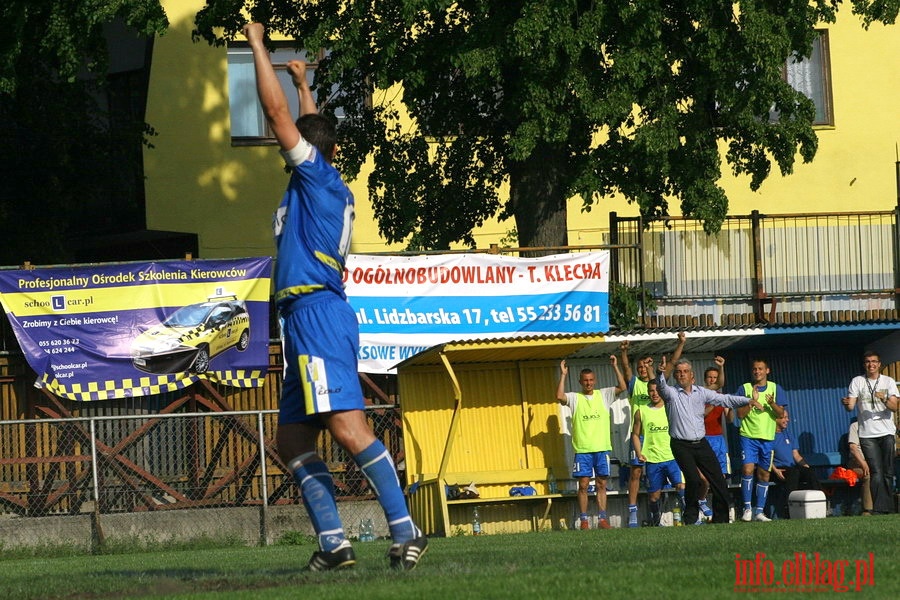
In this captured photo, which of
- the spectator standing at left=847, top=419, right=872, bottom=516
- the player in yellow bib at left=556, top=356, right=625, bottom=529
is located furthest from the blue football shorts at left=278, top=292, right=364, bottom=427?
the spectator standing at left=847, top=419, right=872, bottom=516

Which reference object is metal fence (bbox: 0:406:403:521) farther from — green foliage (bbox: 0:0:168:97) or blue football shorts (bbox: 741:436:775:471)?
blue football shorts (bbox: 741:436:775:471)

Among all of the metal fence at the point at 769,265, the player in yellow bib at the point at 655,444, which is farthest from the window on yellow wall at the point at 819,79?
the player in yellow bib at the point at 655,444

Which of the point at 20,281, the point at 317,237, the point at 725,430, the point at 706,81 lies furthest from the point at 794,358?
the point at 317,237

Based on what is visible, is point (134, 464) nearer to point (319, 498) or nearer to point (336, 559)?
point (319, 498)

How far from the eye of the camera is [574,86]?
2027 cm

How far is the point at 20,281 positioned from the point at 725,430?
10.3 m

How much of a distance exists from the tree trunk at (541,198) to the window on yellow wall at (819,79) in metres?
9.90

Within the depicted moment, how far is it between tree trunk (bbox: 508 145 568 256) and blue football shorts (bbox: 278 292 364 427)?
1471 centimetres

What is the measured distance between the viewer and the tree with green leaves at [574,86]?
20.2m

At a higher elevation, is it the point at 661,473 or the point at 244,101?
the point at 244,101

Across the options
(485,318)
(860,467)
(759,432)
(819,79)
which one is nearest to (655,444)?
(759,432)

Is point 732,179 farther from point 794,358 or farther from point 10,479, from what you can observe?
point 10,479

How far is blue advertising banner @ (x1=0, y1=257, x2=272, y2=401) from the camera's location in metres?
19.9

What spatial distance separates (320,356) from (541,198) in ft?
49.8
